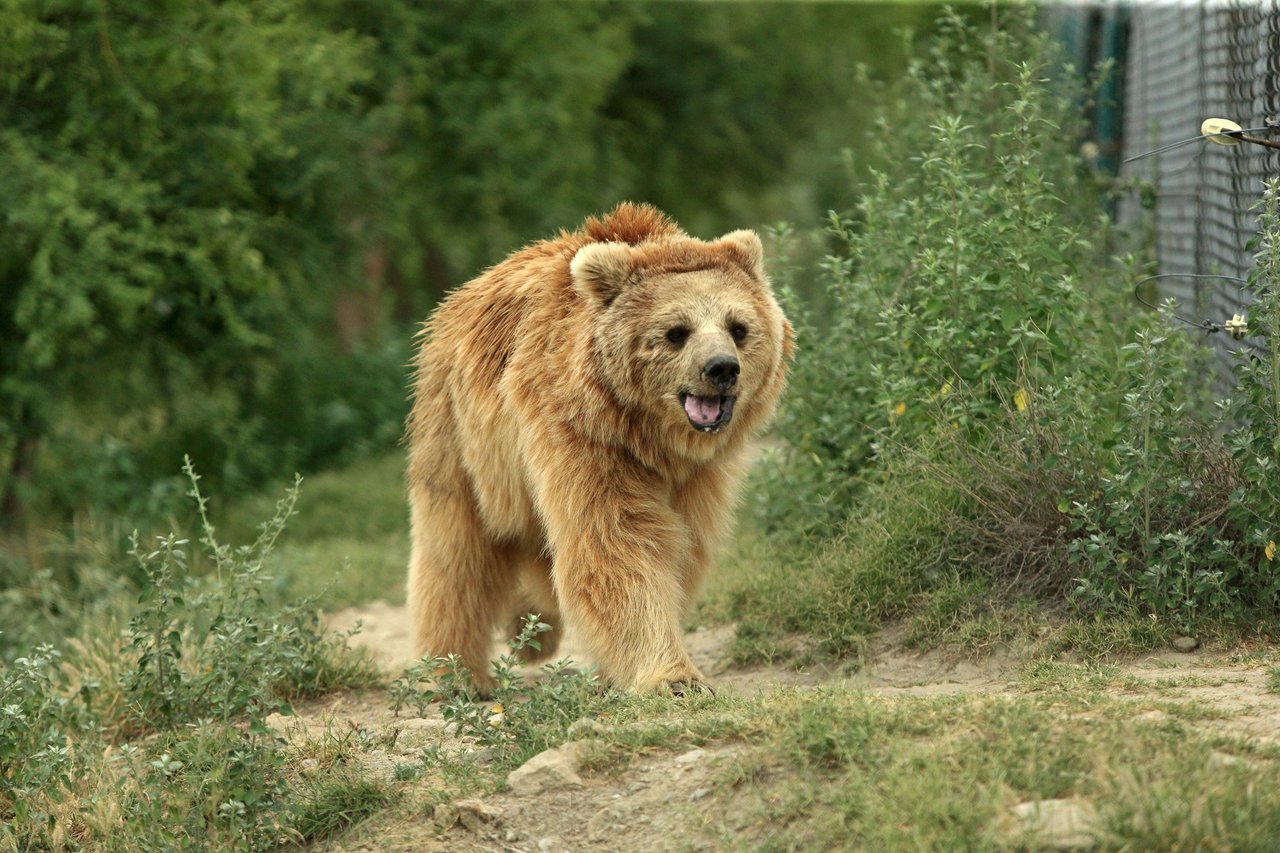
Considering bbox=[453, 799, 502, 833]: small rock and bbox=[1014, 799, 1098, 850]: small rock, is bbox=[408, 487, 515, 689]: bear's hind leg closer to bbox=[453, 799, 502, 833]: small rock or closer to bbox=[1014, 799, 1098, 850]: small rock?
bbox=[453, 799, 502, 833]: small rock

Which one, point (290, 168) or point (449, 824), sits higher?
point (290, 168)

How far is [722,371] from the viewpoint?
541 cm

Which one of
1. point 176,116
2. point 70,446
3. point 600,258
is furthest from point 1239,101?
point 70,446

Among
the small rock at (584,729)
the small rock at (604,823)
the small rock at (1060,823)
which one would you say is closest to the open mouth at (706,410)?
the small rock at (584,729)

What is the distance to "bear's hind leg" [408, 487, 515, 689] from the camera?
634 cm

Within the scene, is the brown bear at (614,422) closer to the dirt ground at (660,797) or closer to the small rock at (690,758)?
the dirt ground at (660,797)

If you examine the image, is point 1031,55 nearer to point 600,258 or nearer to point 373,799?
point 600,258

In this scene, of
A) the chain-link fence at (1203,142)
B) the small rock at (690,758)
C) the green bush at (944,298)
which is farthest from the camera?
the chain-link fence at (1203,142)

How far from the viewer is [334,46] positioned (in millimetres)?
11805

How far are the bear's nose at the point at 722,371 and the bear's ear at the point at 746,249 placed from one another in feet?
1.99

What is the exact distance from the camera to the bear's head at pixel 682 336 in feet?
17.9

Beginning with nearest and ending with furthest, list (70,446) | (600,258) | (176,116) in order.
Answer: (600,258)
(176,116)
(70,446)

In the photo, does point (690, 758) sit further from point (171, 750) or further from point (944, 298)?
point (944, 298)

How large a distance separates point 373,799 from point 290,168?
27.0 feet
